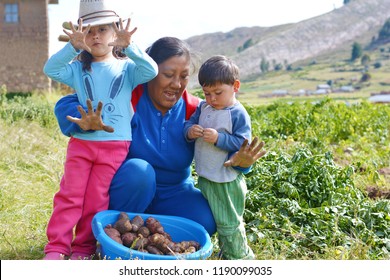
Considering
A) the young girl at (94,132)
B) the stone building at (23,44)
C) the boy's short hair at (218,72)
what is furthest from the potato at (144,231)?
the stone building at (23,44)

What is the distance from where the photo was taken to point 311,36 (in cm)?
8300

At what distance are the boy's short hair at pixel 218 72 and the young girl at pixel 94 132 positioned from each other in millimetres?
267

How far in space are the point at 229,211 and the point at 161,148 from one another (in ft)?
1.69

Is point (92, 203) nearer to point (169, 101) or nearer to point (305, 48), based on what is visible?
point (169, 101)

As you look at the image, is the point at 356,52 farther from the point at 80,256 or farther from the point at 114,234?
the point at 114,234

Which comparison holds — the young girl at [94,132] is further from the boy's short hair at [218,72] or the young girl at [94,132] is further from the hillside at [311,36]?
the hillside at [311,36]

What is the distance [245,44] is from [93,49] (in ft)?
244

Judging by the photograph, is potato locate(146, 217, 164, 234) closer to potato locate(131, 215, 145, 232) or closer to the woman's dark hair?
potato locate(131, 215, 145, 232)

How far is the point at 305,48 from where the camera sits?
8044cm

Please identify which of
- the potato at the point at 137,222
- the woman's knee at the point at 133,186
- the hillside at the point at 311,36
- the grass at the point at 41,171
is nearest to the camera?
the potato at the point at 137,222

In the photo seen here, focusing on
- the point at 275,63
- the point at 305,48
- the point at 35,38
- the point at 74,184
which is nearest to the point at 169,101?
the point at 74,184

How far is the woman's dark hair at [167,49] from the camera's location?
10.8 ft

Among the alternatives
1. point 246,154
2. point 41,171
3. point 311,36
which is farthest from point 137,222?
point 311,36

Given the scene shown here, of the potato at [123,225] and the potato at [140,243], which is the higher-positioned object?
the potato at [123,225]
